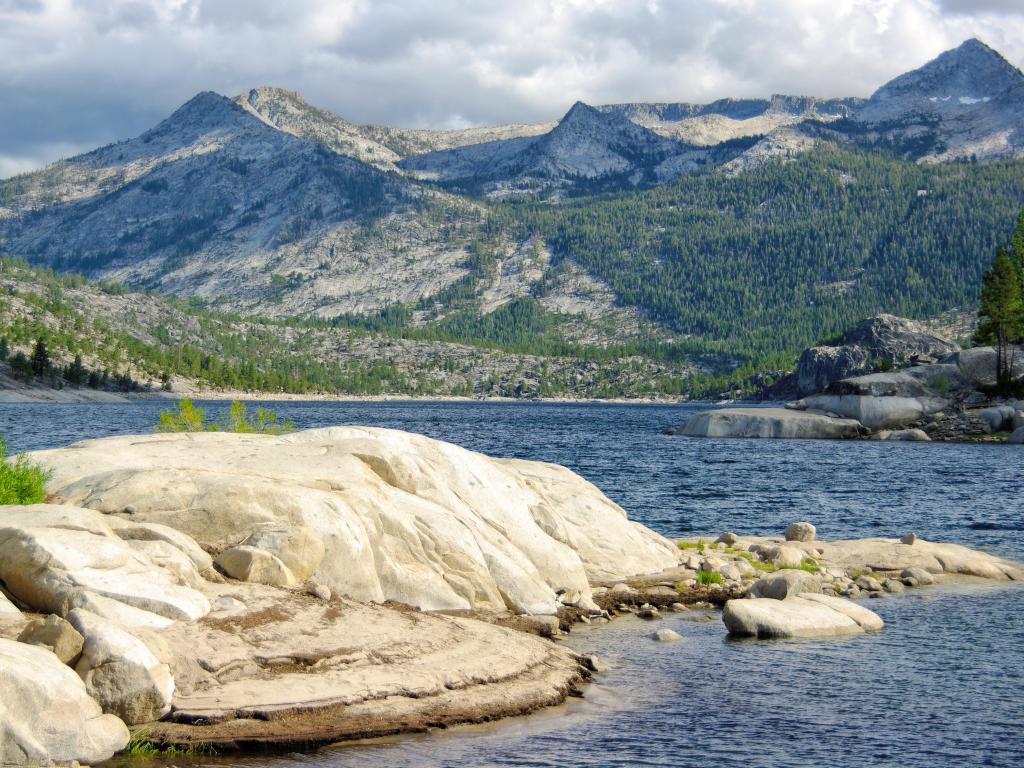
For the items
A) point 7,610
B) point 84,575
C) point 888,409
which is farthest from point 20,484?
point 888,409

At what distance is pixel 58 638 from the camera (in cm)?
1972

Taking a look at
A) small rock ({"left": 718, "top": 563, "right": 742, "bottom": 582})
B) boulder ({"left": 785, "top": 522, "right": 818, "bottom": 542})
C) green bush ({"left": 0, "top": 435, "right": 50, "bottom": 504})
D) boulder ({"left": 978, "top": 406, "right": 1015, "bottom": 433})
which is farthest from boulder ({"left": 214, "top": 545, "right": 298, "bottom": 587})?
boulder ({"left": 978, "top": 406, "right": 1015, "bottom": 433})

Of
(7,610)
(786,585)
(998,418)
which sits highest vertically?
(7,610)

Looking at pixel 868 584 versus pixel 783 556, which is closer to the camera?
pixel 868 584

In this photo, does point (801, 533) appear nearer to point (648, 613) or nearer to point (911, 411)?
point (648, 613)

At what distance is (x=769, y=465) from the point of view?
346 ft

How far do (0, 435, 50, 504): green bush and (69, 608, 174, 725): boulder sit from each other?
29.9 ft

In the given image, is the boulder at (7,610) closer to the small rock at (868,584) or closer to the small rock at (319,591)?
the small rock at (319,591)

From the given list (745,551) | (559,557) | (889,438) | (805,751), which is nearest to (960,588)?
(745,551)

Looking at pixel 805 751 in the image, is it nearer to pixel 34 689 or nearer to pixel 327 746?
pixel 327 746

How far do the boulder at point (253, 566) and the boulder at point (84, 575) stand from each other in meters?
2.32

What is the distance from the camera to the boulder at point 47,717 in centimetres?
1745

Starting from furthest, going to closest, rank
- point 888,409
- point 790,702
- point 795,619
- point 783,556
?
point 888,409, point 783,556, point 795,619, point 790,702

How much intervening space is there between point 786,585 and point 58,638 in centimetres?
2539
